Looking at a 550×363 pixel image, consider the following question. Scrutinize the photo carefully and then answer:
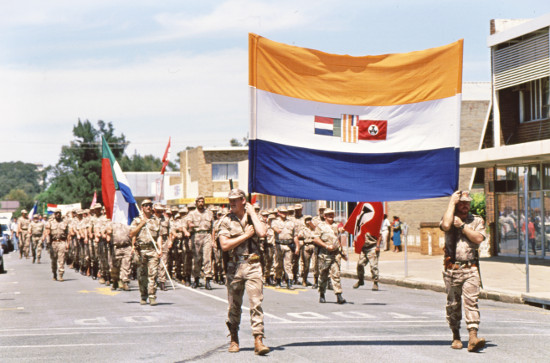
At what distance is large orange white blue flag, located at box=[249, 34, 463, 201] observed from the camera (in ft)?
36.5

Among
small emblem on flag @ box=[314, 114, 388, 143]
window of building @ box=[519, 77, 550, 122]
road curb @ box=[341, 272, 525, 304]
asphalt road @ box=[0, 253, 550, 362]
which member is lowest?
asphalt road @ box=[0, 253, 550, 362]

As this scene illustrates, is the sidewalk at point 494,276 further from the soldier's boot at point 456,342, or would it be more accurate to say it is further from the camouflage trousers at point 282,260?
the soldier's boot at point 456,342

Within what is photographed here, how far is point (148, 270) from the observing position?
57.2 ft

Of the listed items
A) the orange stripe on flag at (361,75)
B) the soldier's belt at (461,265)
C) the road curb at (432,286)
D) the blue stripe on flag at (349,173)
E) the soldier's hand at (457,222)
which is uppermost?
the orange stripe on flag at (361,75)

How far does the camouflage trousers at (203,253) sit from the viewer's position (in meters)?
21.5

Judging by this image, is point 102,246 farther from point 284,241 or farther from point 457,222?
point 457,222

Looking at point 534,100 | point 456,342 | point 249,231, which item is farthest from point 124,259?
point 534,100

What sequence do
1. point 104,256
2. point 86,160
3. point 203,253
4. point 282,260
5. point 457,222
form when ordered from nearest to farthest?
point 457,222
point 203,253
point 282,260
point 104,256
point 86,160

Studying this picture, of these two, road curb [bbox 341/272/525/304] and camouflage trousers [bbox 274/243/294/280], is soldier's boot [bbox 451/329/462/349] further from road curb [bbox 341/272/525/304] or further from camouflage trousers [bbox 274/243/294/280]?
camouflage trousers [bbox 274/243/294/280]

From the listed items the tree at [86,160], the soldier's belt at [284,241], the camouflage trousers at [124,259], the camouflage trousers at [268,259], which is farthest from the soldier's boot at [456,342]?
the tree at [86,160]

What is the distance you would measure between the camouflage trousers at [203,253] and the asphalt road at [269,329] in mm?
835

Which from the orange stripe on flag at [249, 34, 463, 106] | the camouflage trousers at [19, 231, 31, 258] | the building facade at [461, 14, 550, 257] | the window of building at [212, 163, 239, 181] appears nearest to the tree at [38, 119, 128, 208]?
the window of building at [212, 163, 239, 181]

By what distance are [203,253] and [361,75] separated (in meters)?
10.8

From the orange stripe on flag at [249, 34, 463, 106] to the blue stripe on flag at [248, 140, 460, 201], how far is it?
2.37 ft
